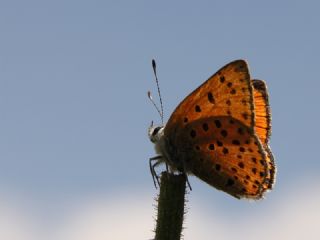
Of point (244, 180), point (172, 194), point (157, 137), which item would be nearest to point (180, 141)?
point (157, 137)

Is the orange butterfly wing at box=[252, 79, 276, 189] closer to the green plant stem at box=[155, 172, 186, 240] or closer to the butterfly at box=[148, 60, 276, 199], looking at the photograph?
the butterfly at box=[148, 60, 276, 199]

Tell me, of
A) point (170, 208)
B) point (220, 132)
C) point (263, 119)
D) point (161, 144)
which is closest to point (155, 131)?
point (161, 144)

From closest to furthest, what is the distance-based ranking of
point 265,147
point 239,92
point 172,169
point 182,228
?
point 182,228, point 172,169, point 239,92, point 265,147

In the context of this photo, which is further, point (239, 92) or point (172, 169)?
point (239, 92)

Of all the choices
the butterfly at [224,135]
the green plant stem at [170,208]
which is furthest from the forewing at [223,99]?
the green plant stem at [170,208]

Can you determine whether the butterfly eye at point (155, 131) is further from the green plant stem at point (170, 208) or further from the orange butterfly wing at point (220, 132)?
the green plant stem at point (170, 208)

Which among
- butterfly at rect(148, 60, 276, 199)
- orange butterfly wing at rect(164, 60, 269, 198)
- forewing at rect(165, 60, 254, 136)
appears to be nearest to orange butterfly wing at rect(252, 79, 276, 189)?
butterfly at rect(148, 60, 276, 199)

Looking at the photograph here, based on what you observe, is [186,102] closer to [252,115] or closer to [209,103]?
[209,103]
